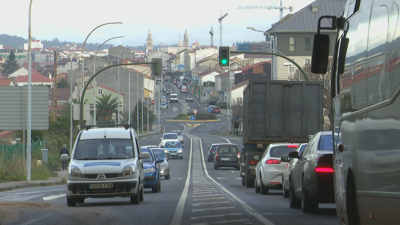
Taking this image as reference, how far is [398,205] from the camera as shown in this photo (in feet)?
16.2

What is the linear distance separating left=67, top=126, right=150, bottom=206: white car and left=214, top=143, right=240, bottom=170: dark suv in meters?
25.8

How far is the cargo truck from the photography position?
23438 millimetres

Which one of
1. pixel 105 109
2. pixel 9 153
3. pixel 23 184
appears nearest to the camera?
pixel 23 184

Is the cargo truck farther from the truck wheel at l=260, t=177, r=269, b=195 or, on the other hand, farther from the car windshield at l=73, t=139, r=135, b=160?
the car windshield at l=73, t=139, r=135, b=160

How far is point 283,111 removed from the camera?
77.3 ft

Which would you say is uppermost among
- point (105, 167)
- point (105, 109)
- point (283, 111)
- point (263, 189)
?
point (105, 109)

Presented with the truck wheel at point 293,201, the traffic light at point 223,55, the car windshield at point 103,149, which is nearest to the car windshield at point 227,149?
the traffic light at point 223,55

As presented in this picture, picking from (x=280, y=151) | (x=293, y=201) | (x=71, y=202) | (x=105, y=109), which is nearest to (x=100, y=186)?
(x=71, y=202)

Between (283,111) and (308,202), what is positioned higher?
(283,111)

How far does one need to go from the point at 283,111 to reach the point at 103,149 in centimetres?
929

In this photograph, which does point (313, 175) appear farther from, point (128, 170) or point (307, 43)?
point (307, 43)

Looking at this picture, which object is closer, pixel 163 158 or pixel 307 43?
pixel 163 158

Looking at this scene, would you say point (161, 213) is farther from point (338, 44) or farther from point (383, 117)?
point (383, 117)

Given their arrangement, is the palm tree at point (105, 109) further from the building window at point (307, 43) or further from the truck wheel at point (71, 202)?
the truck wheel at point (71, 202)
